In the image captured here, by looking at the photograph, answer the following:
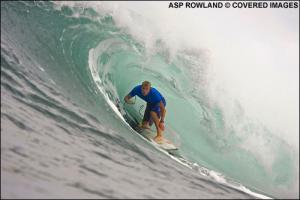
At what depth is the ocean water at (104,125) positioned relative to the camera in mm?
4219

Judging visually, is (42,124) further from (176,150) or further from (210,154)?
(210,154)

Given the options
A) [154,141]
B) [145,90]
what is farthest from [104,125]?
[145,90]

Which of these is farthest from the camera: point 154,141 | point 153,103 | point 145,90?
point 153,103

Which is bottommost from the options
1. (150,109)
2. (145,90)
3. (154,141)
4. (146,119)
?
(154,141)

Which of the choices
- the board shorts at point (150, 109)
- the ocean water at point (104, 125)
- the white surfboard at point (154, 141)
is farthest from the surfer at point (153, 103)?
the ocean water at point (104, 125)

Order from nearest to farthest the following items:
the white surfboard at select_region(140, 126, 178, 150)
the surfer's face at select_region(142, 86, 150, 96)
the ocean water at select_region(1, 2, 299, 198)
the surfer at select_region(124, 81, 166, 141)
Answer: the ocean water at select_region(1, 2, 299, 198)
the white surfboard at select_region(140, 126, 178, 150)
the surfer's face at select_region(142, 86, 150, 96)
the surfer at select_region(124, 81, 166, 141)

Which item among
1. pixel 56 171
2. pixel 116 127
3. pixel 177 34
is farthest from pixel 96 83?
pixel 177 34

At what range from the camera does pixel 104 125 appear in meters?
6.04

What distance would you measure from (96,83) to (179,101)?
3.60m

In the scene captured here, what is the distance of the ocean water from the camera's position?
4219 millimetres

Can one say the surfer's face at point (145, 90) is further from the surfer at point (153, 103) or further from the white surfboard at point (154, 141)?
the white surfboard at point (154, 141)

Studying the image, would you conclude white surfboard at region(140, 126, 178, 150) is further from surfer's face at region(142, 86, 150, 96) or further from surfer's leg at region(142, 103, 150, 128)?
surfer's face at region(142, 86, 150, 96)

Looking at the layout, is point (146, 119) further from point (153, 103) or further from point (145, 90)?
point (145, 90)

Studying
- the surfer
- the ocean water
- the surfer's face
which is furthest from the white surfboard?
the surfer's face
